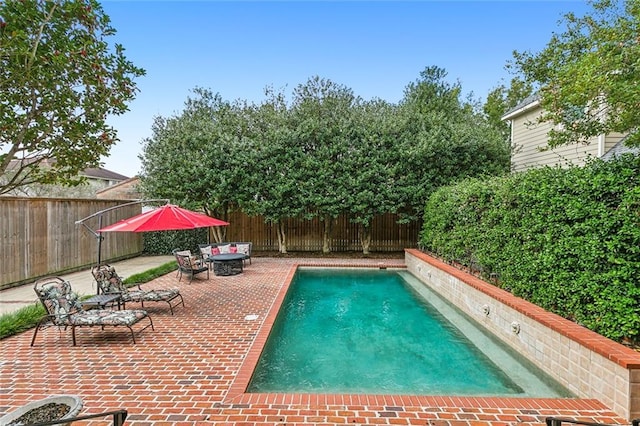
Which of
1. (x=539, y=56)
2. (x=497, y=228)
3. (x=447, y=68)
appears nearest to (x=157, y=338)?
(x=497, y=228)

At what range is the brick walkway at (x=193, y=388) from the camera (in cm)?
324

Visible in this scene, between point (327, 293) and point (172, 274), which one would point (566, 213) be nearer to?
point (327, 293)

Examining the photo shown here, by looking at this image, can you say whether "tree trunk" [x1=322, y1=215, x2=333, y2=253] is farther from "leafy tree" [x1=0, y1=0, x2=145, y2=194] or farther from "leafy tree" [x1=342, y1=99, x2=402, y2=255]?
"leafy tree" [x1=0, y1=0, x2=145, y2=194]

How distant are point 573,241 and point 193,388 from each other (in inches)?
203

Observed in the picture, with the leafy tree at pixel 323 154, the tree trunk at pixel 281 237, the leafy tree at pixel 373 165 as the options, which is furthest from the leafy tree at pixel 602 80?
the tree trunk at pixel 281 237

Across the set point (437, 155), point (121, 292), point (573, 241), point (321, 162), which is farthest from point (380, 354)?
point (437, 155)

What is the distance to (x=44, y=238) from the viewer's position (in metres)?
9.72

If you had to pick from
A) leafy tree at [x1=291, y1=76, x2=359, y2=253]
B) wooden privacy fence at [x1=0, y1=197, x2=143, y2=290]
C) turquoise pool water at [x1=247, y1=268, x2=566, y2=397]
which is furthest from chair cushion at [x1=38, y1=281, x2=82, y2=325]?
leafy tree at [x1=291, y1=76, x2=359, y2=253]

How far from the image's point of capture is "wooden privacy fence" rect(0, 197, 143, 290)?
8.57 meters

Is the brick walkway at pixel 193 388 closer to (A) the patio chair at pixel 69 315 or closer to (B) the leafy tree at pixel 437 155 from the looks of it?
(A) the patio chair at pixel 69 315

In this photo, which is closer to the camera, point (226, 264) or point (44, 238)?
point (44, 238)

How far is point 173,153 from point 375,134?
28.1ft

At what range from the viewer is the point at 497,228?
6.62m

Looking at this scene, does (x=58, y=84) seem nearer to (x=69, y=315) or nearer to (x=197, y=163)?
(x=69, y=315)
